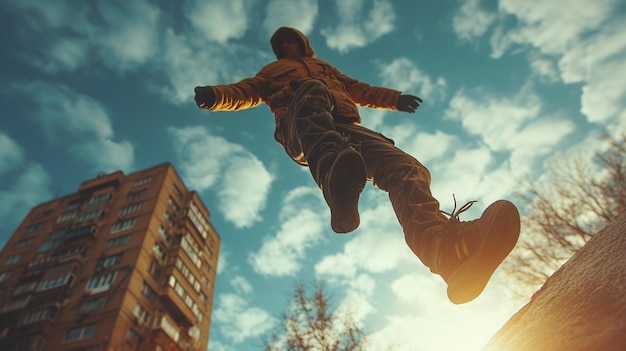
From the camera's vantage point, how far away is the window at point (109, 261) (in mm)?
36094

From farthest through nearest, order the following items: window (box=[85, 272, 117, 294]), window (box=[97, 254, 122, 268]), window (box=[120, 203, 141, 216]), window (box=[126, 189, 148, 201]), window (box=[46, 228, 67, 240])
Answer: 1. window (box=[126, 189, 148, 201])
2. window (box=[46, 228, 67, 240])
3. window (box=[120, 203, 141, 216])
4. window (box=[97, 254, 122, 268])
5. window (box=[85, 272, 117, 294])

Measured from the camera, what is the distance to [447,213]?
237 centimetres

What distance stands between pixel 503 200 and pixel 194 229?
47.0m

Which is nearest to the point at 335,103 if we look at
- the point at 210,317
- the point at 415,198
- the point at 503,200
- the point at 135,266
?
the point at 415,198

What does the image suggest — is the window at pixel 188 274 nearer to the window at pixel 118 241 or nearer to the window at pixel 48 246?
the window at pixel 118 241

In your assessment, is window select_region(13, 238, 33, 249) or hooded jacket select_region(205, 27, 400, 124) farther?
window select_region(13, 238, 33, 249)

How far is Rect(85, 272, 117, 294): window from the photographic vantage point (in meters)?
33.7

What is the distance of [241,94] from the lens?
372 centimetres

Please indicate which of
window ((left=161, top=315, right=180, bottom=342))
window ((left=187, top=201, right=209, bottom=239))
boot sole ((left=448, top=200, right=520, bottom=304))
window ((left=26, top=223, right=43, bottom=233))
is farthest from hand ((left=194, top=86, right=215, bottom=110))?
window ((left=26, top=223, right=43, bottom=233))

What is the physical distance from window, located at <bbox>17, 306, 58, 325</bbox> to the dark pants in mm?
38885

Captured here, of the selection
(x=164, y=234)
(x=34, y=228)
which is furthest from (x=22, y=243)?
(x=164, y=234)

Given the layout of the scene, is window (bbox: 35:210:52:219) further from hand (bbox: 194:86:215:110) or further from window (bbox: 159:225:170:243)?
hand (bbox: 194:86:215:110)

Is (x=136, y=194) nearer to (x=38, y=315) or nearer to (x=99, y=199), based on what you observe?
(x=99, y=199)

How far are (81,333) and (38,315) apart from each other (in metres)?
5.56
